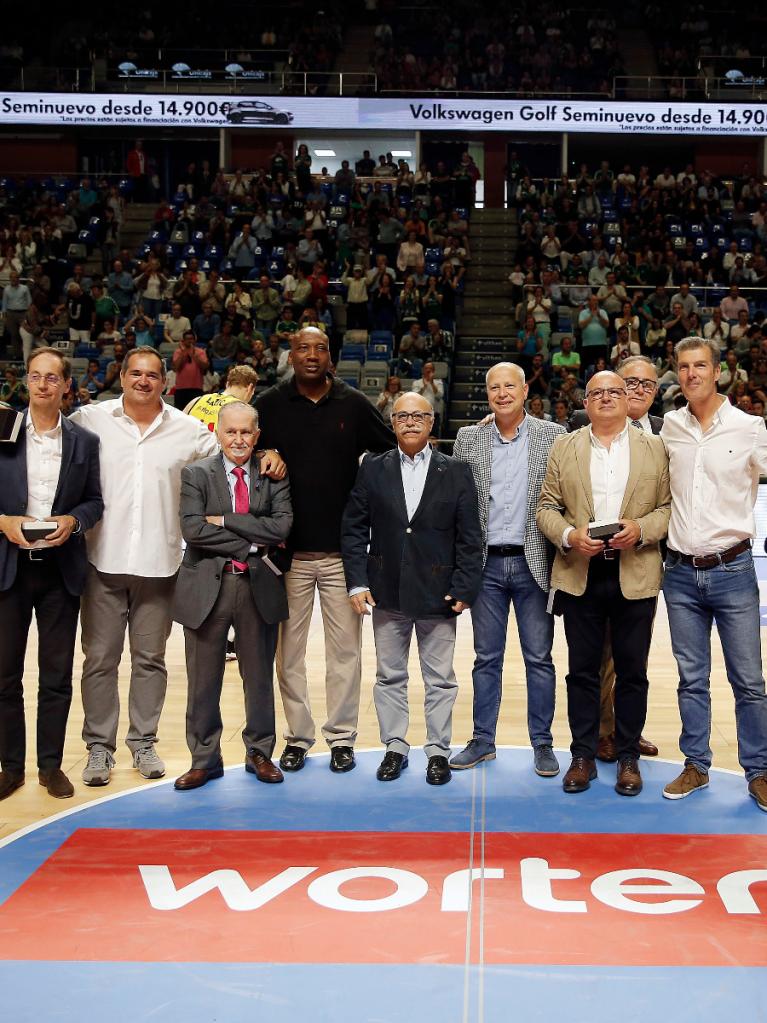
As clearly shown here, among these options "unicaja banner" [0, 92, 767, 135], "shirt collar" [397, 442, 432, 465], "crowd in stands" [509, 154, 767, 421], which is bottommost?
"shirt collar" [397, 442, 432, 465]

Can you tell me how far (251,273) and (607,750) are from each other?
42.7 feet

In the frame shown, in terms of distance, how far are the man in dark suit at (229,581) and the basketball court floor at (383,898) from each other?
0.22m

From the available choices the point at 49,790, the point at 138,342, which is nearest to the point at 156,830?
the point at 49,790

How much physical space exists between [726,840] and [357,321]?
12508 mm

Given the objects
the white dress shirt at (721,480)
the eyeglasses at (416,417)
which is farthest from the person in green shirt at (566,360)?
the white dress shirt at (721,480)

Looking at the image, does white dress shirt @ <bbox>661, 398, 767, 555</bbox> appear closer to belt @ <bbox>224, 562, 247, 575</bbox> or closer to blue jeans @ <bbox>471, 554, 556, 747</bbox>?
blue jeans @ <bbox>471, 554, 556, 747</bbox>

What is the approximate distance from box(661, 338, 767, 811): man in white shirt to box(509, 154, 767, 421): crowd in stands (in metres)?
7.86

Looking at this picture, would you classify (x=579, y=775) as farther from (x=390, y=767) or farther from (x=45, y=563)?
(x=45, y=563)

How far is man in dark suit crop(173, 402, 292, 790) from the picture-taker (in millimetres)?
4449

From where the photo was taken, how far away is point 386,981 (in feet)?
9.65

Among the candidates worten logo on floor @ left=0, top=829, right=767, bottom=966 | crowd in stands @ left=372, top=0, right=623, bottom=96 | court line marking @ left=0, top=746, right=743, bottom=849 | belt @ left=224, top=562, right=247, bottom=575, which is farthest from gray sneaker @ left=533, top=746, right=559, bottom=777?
crowd in stands @ left=372, top=0, right=623, bottom=96

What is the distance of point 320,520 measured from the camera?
4.69 metres

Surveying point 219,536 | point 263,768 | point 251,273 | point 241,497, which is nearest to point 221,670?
point 263,768

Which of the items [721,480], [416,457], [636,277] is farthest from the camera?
[636,277]
